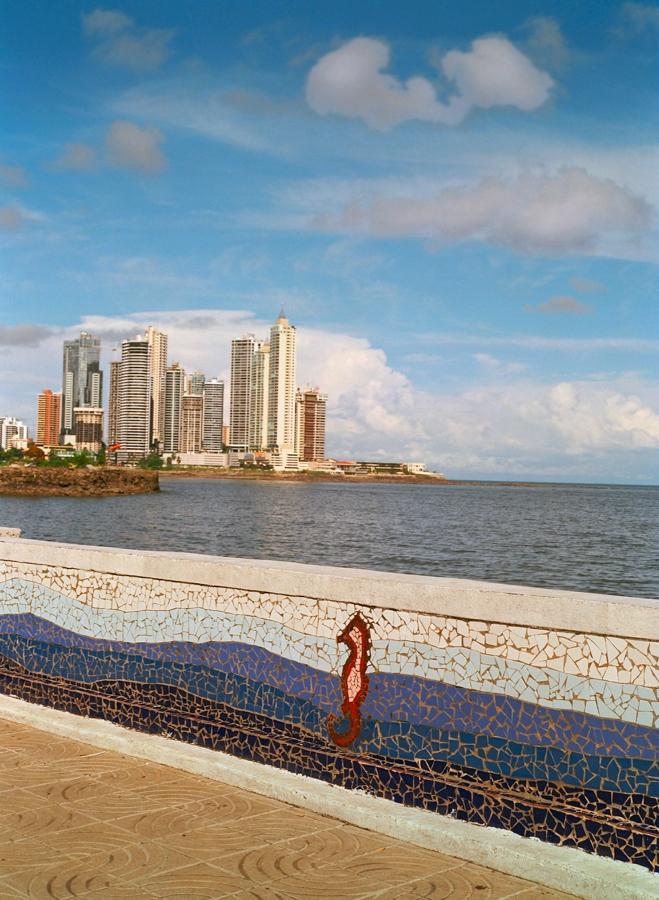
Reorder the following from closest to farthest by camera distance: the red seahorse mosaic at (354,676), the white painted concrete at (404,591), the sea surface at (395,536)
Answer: the white painted concrete at (404,591)
the red seahorse mosaic at (354,676)
the sea surface at (395,536)

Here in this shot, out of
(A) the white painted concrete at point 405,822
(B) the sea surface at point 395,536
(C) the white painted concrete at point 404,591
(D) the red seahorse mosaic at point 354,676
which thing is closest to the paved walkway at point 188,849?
(A) the white painted concrete at point 405,822

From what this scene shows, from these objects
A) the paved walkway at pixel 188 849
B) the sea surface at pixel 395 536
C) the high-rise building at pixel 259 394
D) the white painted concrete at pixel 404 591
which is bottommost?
the sea surface at pixel 395 536

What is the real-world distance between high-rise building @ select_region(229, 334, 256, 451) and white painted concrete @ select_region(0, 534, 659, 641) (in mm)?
183228

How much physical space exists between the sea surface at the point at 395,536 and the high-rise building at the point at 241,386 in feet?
345

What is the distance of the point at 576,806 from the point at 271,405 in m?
185

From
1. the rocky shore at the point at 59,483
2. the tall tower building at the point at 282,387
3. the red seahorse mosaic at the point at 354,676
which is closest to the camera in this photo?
the red seahorse mosaic at the point at 354,676

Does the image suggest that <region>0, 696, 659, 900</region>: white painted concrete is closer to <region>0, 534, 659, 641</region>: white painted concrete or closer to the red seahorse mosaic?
the red seahorse mosaic

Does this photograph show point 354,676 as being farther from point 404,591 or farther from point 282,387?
point 282,387

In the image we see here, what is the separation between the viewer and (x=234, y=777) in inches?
185

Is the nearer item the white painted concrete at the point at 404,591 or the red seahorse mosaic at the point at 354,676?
the white painted concrete at the point at 404,591

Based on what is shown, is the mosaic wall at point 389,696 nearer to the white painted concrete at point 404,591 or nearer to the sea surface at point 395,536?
the white painted concrete at point 404,591

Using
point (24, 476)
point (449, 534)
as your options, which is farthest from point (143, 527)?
point (24, 476)

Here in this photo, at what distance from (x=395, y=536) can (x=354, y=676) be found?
4663cm

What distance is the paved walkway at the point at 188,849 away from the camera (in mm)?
3555
